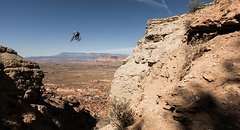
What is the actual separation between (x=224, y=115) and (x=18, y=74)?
11111 millimetres

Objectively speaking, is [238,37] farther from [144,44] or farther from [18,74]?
[18,74]

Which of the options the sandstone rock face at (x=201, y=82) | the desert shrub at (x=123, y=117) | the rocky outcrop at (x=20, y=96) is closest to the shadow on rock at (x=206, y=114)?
the sandstone rock face at (x=201, y=82)

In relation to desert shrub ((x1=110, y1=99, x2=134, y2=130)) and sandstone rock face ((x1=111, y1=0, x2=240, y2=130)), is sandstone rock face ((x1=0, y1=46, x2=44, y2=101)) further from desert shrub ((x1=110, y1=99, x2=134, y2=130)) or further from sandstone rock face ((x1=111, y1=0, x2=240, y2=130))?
desert shrub ((x1=110, y1=99, x2=134, y2=130))

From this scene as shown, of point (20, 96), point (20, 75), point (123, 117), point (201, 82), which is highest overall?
point (201, 82)

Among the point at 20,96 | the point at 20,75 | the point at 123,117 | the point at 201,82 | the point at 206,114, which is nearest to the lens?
the point at 206,114

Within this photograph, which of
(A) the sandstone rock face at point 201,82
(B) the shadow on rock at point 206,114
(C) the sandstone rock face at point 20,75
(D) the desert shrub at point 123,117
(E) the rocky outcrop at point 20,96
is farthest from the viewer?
(C) the sandstone rock face at point 20,75

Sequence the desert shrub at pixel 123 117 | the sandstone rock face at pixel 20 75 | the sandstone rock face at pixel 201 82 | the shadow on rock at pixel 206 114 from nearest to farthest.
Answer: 1. the shadow on rock at pixel 206 114
2. the sandstone rock face at pixel 201 82
3. the desert shrub at pixel 123 117
4. the sandstone rock face at pixel 20 75

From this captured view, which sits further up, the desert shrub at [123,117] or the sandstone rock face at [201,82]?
the sandstone rock face at [201,82]

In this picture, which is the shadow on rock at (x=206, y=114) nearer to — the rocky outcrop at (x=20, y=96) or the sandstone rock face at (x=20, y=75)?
the rocky outcrop at (x=20, y=96)

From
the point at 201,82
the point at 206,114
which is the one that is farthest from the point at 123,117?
the point at 206,114

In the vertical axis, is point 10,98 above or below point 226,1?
below

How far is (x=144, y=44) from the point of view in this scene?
51.8 ft

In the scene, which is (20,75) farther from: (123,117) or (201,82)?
(201,82)

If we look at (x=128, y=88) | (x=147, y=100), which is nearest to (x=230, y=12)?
(x=147, y=100)
